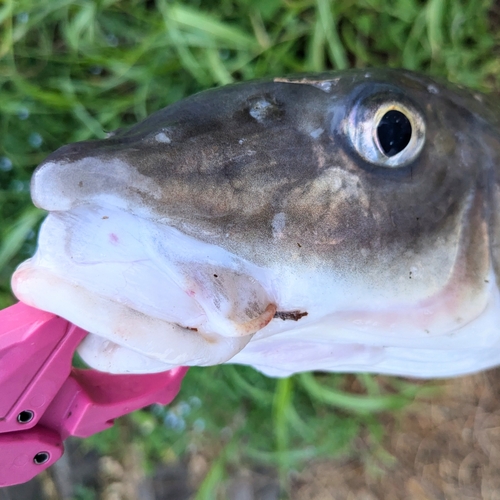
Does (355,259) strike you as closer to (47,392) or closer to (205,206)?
→ (205,206)

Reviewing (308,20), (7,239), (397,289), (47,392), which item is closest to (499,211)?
(397,289)

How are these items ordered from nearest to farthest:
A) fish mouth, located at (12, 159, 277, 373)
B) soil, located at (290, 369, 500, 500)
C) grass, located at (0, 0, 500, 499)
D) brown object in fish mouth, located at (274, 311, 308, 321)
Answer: fish mouth, located at (12, 159, 277, 373) → brown object in fish mouth, located at (274, 311, 308, 321) → grass, located at (0, 0, 500, 499) → soil, located at (290, 369, 500, 500)

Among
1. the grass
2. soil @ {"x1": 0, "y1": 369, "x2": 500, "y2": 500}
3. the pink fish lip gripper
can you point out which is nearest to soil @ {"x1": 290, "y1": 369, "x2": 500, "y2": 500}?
soil @ {"x1": 0, "y1": 369, "x2": 500, "y2": 500}

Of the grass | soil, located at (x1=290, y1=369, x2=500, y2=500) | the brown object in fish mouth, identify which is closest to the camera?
the brown object in fish mouth

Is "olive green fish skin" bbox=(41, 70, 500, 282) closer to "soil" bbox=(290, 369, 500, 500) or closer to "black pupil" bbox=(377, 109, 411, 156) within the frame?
"black pupil" bbox=(377, 109, 411, 156)

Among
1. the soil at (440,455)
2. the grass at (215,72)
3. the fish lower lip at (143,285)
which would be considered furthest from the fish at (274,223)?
the soil at (440,455)

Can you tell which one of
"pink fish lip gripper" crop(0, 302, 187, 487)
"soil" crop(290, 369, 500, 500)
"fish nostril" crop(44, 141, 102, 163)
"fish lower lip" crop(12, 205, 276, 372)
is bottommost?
"soil" crop(290, 369, 500, 500)

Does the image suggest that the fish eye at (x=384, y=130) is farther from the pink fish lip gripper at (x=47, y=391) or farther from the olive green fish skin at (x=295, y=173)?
the pink fish lip gripper at (x=47, y=391)
